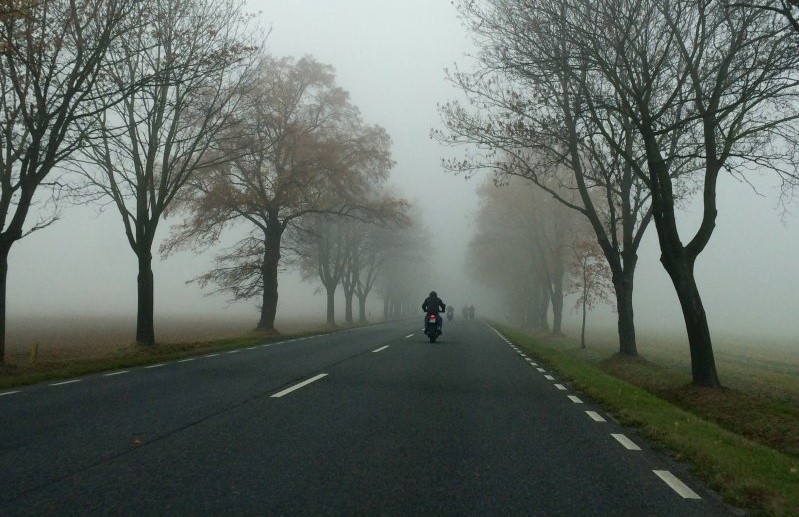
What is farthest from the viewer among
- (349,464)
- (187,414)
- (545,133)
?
(545,133)

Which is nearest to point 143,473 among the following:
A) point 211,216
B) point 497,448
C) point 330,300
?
point 497,448

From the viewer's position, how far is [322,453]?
5961mm

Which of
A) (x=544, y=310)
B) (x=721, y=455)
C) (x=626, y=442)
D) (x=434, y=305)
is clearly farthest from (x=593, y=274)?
(x=544, y=310)

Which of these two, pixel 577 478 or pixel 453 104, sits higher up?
pixel 453 104

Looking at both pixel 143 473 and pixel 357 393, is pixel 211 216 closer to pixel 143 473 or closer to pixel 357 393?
pixel 357 393

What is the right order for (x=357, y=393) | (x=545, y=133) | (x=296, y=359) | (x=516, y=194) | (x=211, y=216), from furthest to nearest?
(x=516, y=194), (x=211, y=216), (x=545, y=133), (x=296, y=359), (x=357, y=393)

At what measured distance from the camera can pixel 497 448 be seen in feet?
21.0

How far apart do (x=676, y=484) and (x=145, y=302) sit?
58.5 ft

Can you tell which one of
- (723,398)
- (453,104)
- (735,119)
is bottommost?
(723,398)

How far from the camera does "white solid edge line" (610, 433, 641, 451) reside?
6660 mm

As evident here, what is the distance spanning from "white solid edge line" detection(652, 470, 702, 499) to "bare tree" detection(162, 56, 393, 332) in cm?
2302

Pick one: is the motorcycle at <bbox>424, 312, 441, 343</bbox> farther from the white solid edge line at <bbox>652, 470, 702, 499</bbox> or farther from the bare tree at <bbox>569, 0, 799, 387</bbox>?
the white solid edge line at <bbox>652, 470, 702, 499</bbox>

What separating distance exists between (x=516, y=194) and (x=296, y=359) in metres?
26.1

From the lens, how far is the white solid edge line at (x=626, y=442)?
6.66 meters
